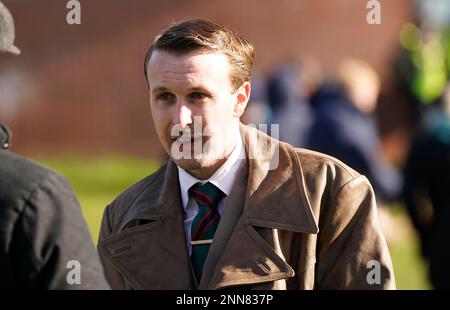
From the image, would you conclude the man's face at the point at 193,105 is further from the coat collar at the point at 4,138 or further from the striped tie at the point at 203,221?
the coat collar at the point at 4,138

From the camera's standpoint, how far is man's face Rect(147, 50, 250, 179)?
13.0ft

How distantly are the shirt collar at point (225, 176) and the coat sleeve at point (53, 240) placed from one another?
2.86 feet

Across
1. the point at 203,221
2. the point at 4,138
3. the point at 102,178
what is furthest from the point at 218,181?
the point at 102,178

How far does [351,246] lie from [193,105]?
749 millimetres

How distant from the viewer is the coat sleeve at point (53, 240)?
3.25 m

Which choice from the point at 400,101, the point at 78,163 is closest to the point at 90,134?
the point at 78,163

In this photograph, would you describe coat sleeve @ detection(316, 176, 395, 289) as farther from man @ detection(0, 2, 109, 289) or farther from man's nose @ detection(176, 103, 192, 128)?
man @ detection(0, 2, 109, 289)

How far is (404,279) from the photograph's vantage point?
10539 millimetres

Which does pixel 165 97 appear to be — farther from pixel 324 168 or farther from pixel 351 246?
pixel 351 246

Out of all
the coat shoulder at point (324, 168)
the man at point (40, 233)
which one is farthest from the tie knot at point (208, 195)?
the man at point (40, 233)

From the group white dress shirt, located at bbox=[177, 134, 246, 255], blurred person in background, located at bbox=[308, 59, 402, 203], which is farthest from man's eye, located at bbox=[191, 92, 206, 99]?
blurred person in background, located at bbox=[308, 59, 402, 203]

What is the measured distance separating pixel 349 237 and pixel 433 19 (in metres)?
15.4

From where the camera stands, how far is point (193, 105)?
3.99m
